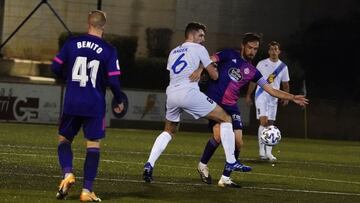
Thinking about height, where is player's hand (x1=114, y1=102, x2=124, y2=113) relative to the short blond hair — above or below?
below

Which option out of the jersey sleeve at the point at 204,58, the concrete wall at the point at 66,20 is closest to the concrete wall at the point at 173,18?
the concrete wall at the point at 66,20

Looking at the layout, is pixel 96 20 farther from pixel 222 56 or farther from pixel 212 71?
pixel 222 56

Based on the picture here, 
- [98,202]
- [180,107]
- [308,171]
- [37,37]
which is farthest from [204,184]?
[37,37]

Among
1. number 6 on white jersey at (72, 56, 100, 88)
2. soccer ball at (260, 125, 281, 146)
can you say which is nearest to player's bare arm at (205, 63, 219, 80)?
number 6 on white jersey at (72, 56, 100, 88)

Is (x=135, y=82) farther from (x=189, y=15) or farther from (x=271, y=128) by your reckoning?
(x=271, y=128)

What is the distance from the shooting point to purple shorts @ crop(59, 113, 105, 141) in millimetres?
10672

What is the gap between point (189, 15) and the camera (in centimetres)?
3994

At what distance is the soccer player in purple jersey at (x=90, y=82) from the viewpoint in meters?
10.6

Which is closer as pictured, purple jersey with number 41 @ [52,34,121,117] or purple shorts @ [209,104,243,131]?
purple jersey with number 41 @ [52,34,121,117]

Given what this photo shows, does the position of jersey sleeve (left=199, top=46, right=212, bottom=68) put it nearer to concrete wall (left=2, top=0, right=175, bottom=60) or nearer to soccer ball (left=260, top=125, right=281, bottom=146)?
soccer ball (left=260, top=125, right=281, bottom=146)

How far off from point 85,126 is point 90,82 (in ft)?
1.72

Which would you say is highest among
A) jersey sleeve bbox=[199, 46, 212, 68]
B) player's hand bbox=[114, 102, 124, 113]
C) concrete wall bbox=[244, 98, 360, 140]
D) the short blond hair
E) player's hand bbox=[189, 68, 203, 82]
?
the short blond hair

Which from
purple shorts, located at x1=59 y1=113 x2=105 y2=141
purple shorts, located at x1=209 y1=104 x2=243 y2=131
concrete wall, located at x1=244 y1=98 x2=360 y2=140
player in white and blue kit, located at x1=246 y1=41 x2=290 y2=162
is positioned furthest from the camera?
concrete wall, located at x1=244 y1=98 x2=360 y2=140

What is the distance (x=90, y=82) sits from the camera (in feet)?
34.8
